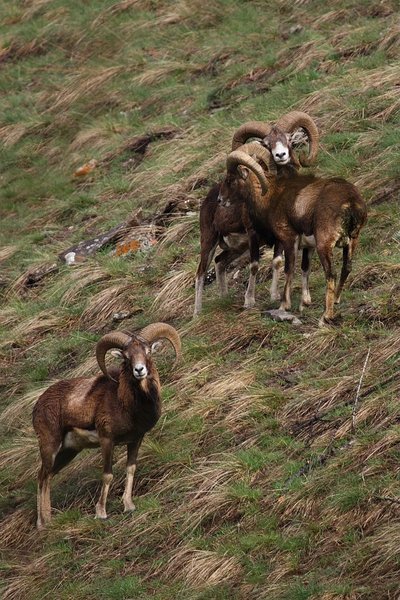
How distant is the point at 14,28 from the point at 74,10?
153 cm

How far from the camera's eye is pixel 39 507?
13664 millimetres

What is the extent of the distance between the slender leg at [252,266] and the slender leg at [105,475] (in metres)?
2.91

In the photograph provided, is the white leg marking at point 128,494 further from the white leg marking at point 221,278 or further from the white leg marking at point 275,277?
the white leg marking at point 221,278

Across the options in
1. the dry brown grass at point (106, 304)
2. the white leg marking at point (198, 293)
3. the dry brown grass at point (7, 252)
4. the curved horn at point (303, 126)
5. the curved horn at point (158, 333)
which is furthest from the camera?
the dry brown grass at point (7, 252)

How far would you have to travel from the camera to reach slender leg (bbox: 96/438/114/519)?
515 inches

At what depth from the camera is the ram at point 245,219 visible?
49.3 feet

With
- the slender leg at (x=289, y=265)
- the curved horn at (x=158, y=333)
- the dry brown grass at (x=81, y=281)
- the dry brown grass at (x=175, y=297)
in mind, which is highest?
the curved horn at (x=158, y=333)

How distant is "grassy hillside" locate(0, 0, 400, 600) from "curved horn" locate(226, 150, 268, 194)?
1.46 m


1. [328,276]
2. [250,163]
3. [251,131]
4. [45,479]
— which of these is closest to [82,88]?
[251,131]

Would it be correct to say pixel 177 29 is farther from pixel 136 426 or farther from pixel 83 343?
pixel 136 426

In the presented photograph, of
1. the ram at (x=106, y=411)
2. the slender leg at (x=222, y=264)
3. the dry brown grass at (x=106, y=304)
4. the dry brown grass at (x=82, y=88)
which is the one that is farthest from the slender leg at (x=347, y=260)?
the dry brown grass at (x=82, y=88)

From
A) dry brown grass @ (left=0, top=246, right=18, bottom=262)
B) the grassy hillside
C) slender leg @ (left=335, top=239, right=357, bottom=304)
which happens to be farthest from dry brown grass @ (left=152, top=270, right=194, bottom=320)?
dry brown grass @ (left=0, top=246, right=18, bottom=262)

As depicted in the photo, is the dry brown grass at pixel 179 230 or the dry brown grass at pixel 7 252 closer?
the dry brown grass at pixel 179 230

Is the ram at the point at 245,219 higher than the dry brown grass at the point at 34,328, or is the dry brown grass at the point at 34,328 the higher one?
the ram at the point at 245,219
